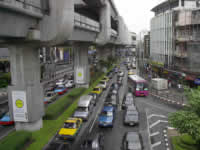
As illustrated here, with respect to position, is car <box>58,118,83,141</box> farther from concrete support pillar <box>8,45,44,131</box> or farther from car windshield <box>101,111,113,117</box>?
car windshield <box>101,111,113,117</box>

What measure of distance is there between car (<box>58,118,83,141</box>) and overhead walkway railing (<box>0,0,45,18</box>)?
792cm

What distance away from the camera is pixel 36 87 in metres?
15.6

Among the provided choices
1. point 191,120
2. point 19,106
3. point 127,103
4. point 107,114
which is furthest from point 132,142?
point 127,103

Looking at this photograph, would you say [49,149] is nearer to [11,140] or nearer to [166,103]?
[11,140]

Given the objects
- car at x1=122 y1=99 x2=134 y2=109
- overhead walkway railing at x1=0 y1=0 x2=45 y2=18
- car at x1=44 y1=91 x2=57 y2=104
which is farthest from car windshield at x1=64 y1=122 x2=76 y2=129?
car at x1=44 y1=91 x2=57 y2=104

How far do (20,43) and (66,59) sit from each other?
64828mm

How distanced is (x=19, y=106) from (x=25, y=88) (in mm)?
1477

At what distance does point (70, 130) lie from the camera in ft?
49.8

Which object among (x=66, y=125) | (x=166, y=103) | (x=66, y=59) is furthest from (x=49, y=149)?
(x=66, y=59)

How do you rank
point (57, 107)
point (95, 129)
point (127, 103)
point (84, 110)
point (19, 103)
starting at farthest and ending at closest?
point (127, 103) → point (57, 107) → point (84, 110) → point (95, 129) → point (19, 103)

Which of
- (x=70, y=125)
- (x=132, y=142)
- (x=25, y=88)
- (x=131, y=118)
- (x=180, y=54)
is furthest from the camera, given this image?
(x=180, y=54)

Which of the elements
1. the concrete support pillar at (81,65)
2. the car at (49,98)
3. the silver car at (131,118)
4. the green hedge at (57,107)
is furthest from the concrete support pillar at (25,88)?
the concrete support pillar at (81,65)

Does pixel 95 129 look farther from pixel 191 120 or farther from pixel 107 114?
pixel 191 120

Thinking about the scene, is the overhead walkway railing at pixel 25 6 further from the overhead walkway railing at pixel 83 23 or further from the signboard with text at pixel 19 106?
the overhead walkway railing at pixel 83 23
